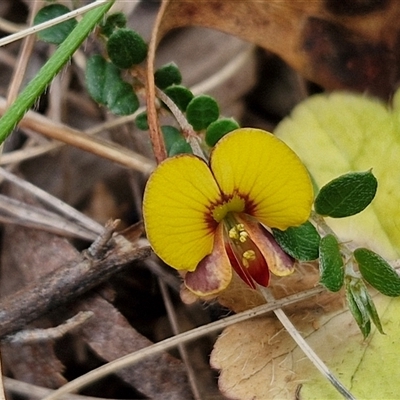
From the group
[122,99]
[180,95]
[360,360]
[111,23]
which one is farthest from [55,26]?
[360,360]

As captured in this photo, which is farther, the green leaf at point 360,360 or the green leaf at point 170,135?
the green leaf at point 170,135

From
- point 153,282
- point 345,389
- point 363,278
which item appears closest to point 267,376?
point 345,389

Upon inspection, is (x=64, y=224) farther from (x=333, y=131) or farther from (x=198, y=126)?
(x=333, y=131)

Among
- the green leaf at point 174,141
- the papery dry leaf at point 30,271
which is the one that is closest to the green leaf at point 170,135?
the green leaf at point 174,141

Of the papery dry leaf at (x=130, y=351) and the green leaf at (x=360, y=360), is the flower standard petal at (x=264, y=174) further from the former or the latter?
the papery dry leaf at (x=130, y=351)

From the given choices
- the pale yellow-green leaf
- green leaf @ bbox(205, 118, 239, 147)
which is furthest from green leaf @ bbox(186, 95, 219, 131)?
the pale yellow-green leaf

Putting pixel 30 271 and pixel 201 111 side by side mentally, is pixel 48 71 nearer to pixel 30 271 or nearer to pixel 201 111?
pixel 201 111
